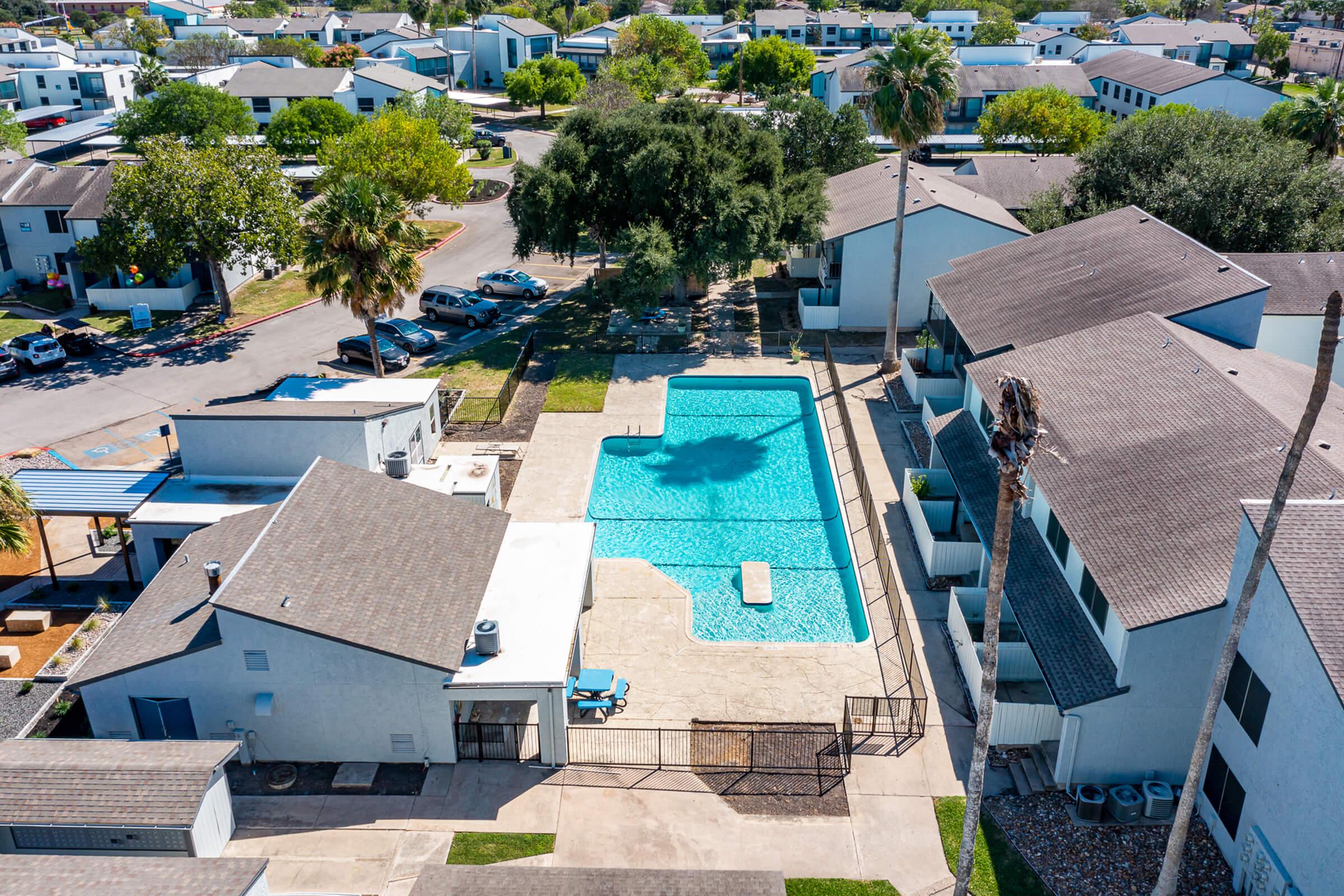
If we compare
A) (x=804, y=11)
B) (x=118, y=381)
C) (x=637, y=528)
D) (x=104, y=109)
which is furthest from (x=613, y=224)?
(x=804, y=11)

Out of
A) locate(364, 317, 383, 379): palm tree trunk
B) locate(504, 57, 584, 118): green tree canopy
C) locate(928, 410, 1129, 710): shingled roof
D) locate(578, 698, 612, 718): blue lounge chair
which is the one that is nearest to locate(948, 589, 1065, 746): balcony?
locate(928, 410, 1129, 710): shingled roof

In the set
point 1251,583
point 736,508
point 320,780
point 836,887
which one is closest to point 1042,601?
point 1251,583

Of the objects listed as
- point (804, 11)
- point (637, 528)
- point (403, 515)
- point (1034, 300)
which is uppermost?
point (804, 11)

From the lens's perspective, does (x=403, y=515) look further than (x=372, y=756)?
Yes

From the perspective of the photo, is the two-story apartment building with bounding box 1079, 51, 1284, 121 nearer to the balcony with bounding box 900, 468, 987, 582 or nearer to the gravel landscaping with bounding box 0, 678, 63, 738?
the balcony with bounding box 900, 468, 987, 582

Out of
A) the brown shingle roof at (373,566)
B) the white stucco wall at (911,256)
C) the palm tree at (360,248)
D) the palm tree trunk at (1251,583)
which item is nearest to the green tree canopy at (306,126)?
the palm tree at (360,248)

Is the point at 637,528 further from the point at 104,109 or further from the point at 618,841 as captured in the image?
the point at 104,109

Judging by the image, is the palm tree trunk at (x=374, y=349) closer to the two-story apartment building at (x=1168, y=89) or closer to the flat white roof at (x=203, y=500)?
the flat white roof at (x=203, y=500)
